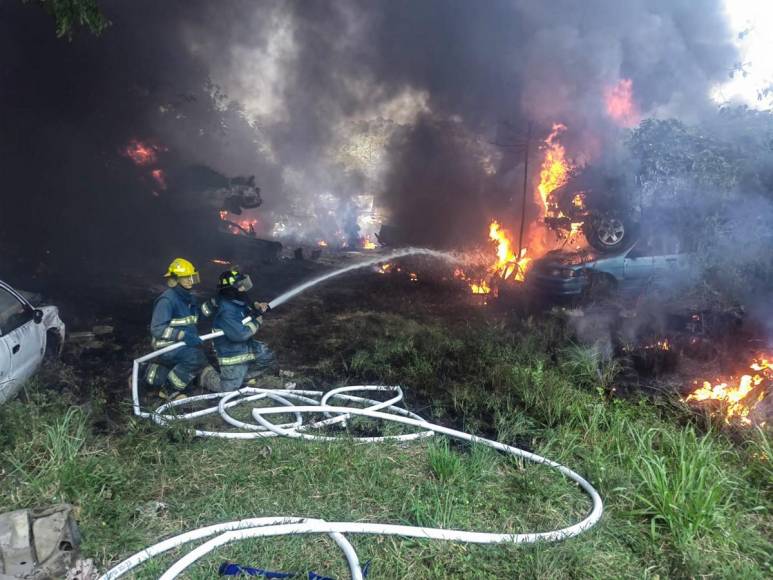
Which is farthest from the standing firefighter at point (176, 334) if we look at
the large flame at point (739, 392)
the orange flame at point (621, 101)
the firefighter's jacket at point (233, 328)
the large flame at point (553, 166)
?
the orange flame at point (621, 101)

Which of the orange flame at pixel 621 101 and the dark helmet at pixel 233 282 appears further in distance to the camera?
the orange flame at pixel 621 101

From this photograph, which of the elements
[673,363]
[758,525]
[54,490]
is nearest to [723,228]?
[673,363]

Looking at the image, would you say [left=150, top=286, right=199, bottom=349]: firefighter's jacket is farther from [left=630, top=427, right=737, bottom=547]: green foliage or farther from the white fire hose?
[left=630, top=427, right=737, bottom=547]: green foliage

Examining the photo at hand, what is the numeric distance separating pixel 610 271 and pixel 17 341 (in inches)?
332

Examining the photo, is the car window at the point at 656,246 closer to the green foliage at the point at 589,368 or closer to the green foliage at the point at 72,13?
the green foliage at the point at 589,368

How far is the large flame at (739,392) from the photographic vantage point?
4.60m

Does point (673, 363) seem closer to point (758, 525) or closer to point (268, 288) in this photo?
point (758, 525)

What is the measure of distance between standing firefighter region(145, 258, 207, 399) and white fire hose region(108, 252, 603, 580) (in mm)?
148

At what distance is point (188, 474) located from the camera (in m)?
3.79

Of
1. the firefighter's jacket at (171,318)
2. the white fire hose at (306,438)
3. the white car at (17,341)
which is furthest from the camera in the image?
the firefighter's jacket at (171,318)

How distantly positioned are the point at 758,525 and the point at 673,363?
3.14 meters

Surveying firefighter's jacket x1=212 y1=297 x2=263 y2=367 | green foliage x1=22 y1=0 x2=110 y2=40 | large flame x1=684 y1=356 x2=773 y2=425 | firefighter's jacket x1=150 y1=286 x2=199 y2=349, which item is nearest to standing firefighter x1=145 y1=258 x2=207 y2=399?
firefighter's jacket x1=150 y1=286 x2=199 y2=349

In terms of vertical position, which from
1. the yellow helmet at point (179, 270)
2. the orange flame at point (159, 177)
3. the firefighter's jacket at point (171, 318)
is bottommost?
the firefighter's jacket at point (171, 318)

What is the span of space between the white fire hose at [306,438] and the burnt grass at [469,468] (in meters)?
0.10
